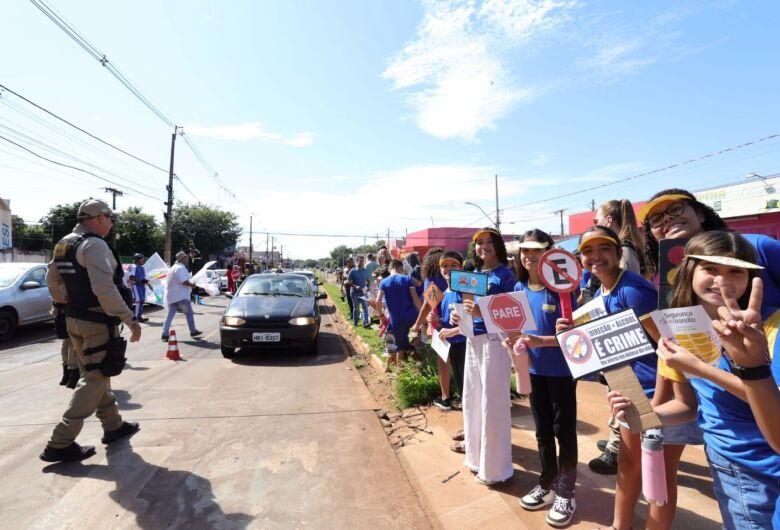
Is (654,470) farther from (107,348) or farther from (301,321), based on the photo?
(301,321)

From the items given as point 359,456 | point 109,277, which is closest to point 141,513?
point 359,456

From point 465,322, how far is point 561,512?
129 centimetres

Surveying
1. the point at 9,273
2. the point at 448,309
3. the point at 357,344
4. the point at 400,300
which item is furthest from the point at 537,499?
the point at 9,273

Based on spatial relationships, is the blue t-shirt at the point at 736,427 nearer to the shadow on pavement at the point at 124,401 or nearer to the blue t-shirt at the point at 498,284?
the blue t-shirt at the point at 498,284

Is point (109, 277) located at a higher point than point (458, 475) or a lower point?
higher

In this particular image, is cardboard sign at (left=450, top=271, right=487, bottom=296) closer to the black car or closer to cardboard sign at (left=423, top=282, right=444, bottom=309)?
cardboard sign at (left=423, top=282, right=444, bottom=309)

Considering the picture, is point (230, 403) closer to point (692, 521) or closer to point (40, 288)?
point (692, 521)

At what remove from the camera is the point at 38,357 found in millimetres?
7266

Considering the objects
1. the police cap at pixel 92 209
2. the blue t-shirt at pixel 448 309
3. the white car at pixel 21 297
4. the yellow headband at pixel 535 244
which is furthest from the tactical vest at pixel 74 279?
the white car at pixel 21 297

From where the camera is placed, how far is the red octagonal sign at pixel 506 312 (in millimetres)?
2559

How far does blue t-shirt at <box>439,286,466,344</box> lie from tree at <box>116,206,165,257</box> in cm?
3991

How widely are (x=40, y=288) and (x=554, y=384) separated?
11346 mm

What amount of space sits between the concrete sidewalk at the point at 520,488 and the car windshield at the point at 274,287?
513cm

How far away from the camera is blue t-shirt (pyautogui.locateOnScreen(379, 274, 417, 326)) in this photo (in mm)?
5543
